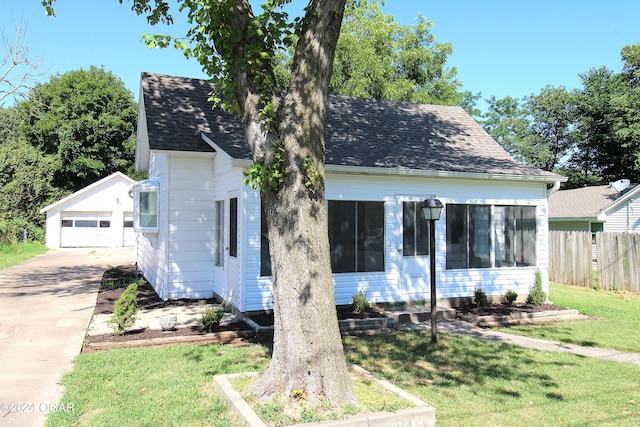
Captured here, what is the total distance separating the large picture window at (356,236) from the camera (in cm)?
971

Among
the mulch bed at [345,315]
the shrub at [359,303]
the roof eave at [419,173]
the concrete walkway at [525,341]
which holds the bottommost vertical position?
the concrete walkway at [525,341]

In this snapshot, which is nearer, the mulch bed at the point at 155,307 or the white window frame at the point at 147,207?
the mulch bed at the point at 155,307

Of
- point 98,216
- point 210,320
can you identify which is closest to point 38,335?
point 210,320

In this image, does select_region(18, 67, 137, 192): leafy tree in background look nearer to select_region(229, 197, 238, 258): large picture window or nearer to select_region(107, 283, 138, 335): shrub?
select_region(229, 197, 238, 258): large picture window

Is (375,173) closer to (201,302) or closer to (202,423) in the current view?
(201,302)

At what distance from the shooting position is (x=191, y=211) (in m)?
10.5

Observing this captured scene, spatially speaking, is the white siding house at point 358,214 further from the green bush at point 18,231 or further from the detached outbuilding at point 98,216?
the detached outbuilding at point 98,216

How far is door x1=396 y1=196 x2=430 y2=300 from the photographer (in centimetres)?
1023

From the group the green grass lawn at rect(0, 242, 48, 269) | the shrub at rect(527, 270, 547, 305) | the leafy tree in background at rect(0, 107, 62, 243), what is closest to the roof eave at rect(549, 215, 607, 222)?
the shrub at rect(527, 270, 547, 305)

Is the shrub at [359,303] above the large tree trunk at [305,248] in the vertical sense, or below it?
below

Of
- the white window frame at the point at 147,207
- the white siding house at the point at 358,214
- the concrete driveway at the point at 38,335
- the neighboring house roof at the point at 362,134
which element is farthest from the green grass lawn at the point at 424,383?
the white window frame at the point at 147,207

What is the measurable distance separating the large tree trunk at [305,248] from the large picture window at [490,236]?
Answer: 6629 millimetres

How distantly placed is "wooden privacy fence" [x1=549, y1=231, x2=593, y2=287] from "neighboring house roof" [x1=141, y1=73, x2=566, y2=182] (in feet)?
13.6

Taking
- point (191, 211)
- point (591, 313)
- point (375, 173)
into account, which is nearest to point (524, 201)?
point (591, 313)
